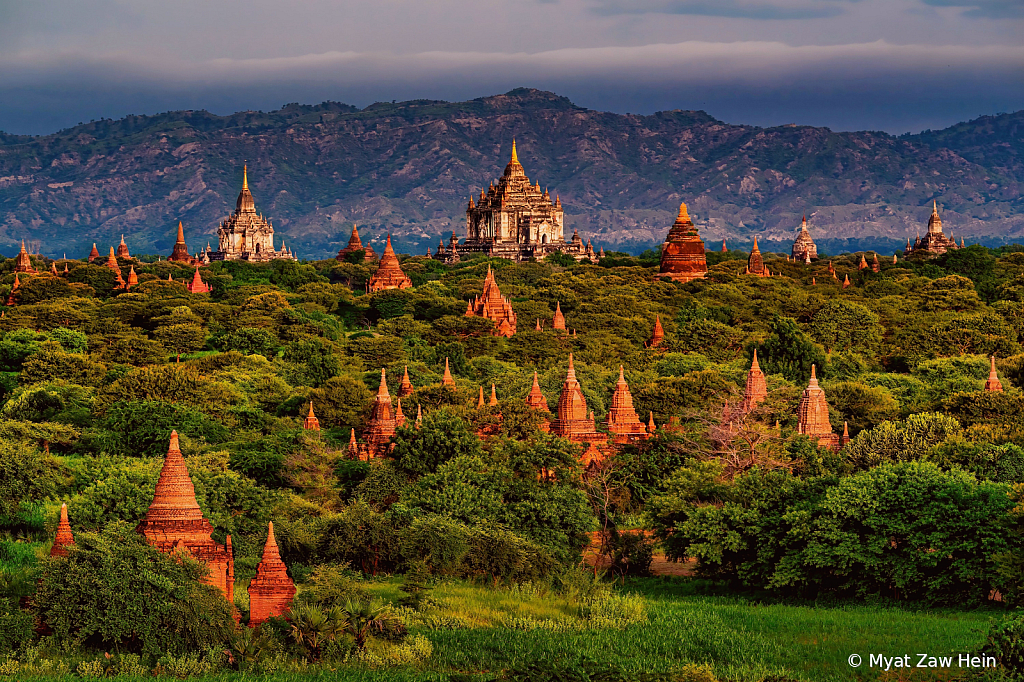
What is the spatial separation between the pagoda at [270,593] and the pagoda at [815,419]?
87.4ft

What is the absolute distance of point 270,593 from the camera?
45531 millimetres

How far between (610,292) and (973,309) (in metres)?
30.2

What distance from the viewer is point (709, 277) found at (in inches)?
6235

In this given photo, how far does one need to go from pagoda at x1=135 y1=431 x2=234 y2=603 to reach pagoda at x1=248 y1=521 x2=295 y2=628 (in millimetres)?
1039

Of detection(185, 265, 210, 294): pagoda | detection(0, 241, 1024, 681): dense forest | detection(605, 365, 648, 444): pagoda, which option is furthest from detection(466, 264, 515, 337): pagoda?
detection(605, 365, 648, 444): pagoda

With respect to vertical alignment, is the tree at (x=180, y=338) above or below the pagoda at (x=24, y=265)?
below

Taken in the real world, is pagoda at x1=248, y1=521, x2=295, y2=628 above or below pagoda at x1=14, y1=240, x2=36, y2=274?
below

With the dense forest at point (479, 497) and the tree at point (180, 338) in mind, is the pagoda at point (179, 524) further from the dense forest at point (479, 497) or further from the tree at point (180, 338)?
the tree at point (180, 338)

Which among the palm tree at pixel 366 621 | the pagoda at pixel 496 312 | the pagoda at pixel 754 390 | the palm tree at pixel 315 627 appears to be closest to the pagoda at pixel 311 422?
the pagoda at pixel 754 390

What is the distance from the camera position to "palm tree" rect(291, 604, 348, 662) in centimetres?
4428

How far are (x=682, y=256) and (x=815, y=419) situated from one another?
94841 millimetres

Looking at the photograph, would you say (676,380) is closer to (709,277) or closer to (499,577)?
(499,577)

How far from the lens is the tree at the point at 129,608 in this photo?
1734 inches

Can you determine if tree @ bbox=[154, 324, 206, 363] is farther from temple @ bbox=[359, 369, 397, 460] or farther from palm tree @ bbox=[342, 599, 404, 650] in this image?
palm tree @ bbox=[342, 599, 404, 650]
